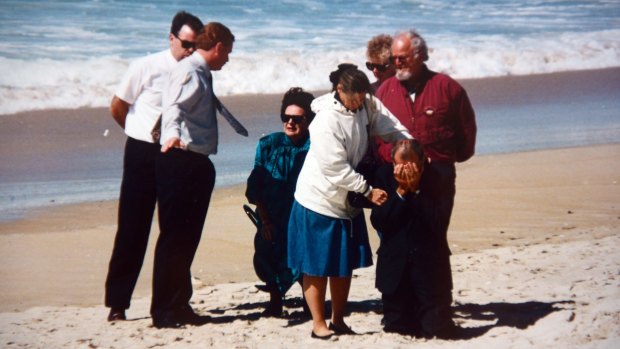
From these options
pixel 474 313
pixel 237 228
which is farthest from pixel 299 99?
pixel 237 228

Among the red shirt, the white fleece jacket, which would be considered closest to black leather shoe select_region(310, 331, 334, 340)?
the white fleece jacket

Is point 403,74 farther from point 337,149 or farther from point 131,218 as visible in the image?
point 131,218

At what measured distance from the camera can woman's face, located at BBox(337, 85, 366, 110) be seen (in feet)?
17.3

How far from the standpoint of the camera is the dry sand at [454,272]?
5.62m

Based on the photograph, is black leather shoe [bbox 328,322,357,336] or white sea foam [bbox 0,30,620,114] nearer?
black leather shoe [bbox 328,322,357,336]

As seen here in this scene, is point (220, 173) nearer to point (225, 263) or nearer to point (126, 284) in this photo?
point (225, 263)

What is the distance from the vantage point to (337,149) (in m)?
5.23

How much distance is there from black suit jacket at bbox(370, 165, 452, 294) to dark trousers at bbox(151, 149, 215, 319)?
38.0 inches

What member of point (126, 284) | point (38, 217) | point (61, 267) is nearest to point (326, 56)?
point (38, 217)

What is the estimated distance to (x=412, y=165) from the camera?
5332 millimetres

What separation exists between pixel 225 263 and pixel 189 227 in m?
1.97

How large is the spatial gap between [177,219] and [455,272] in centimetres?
216

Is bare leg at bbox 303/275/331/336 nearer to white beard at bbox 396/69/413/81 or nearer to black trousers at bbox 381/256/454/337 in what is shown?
black trousers at bbox 381/256/454/337

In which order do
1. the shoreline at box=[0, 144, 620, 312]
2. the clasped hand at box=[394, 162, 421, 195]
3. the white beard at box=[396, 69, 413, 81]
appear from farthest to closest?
the shoreline at box=[0, 144, 620, 312], the white beard at box=[396, 69, 413, 81], the clasped hand at box=[394, 162, 421, 195]
